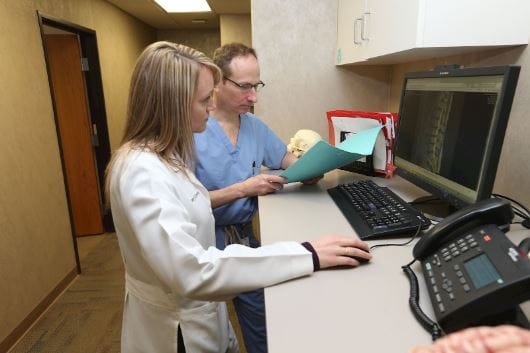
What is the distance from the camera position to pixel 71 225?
2.75 meters

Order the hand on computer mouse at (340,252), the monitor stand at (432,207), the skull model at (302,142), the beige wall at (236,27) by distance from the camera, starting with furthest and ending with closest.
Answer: the beige wall at (236,27), the skull model at (302,142), the monitor stand at (432,207), the hand on computer mouse at (340,252)

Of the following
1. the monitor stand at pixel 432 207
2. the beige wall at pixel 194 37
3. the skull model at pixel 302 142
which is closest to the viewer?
the monitor stand at pixel 432 207

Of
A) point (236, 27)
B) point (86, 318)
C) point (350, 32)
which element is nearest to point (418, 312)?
point (350, 32)

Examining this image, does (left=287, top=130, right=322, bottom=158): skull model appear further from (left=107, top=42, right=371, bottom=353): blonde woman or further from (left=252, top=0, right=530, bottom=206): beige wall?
(left=107, top=42, right=371, bottom=353): blonde woman

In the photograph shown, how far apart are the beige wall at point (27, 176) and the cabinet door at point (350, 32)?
1846 mm

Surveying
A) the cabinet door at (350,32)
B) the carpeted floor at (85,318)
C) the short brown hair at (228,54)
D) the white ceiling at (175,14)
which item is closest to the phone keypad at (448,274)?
the short brown hair at (228,54)

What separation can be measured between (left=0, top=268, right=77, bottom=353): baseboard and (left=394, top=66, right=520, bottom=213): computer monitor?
84.9 inches

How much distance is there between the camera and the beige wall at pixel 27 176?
2.03 metres

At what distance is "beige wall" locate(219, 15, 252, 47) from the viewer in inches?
181

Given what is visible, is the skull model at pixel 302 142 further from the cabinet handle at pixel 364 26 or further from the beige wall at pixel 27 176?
the beige wall at pixel 27 176

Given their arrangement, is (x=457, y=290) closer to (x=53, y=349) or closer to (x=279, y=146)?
(x=279, y=146)

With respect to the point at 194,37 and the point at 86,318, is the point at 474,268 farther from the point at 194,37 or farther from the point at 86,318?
the point at 194,37

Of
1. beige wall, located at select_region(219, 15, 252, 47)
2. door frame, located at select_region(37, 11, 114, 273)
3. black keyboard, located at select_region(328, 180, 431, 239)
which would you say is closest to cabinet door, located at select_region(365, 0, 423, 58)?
black keyboard, located at select_region(328, 180, 431, 239)

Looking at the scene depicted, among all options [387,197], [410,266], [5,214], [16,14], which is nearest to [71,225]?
[5,214]
